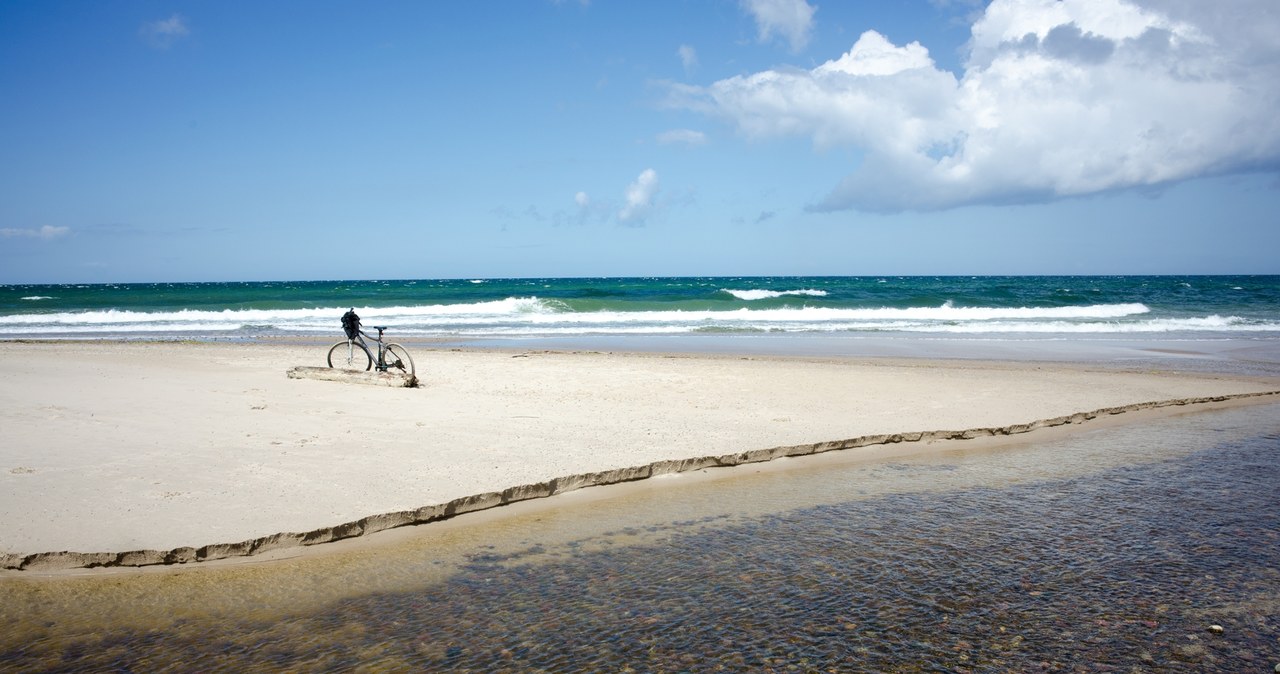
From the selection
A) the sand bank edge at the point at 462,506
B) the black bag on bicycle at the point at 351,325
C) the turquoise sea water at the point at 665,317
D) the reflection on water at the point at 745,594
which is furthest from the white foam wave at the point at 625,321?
the reflection on water at the point at 745,594

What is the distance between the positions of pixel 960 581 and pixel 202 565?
4456 millimetres

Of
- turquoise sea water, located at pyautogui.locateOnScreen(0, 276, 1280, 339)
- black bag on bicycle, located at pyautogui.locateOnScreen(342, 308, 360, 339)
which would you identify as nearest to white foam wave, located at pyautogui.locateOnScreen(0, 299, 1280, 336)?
turquoise sea water, located at pyautogui.locateOnScreen(0, 276, 1280, 339)

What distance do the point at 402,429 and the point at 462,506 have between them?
260 centimetres

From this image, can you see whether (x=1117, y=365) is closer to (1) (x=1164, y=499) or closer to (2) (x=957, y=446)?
(2) (x=957, y=446)

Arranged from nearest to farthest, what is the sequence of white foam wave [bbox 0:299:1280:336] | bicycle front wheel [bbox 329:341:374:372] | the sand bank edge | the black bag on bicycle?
the sand bank edge < the black bag on bicycle < bicycle front wheel [bbox 329:341:374:372] < white foam wave [bbox 0:299:1280:336]

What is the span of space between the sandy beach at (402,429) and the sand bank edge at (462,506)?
0.01 metres

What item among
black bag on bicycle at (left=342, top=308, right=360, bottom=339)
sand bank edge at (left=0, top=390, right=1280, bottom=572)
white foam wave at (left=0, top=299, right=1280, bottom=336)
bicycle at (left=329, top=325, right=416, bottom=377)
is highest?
black bag on bicycle at (left=342, top=308, right=360, bottom=339)

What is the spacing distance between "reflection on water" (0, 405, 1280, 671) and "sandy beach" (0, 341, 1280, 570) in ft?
1.74

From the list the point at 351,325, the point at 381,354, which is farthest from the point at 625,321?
the point at 381,354

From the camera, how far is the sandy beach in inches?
210

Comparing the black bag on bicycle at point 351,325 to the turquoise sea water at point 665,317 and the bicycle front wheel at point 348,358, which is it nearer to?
the bicycle front wheel at point 348,358

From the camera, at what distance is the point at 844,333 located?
25.0 meters

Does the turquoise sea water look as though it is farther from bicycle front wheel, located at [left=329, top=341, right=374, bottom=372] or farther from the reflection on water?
the reflection on water

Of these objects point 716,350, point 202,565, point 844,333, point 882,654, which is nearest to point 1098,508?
point 882,654
